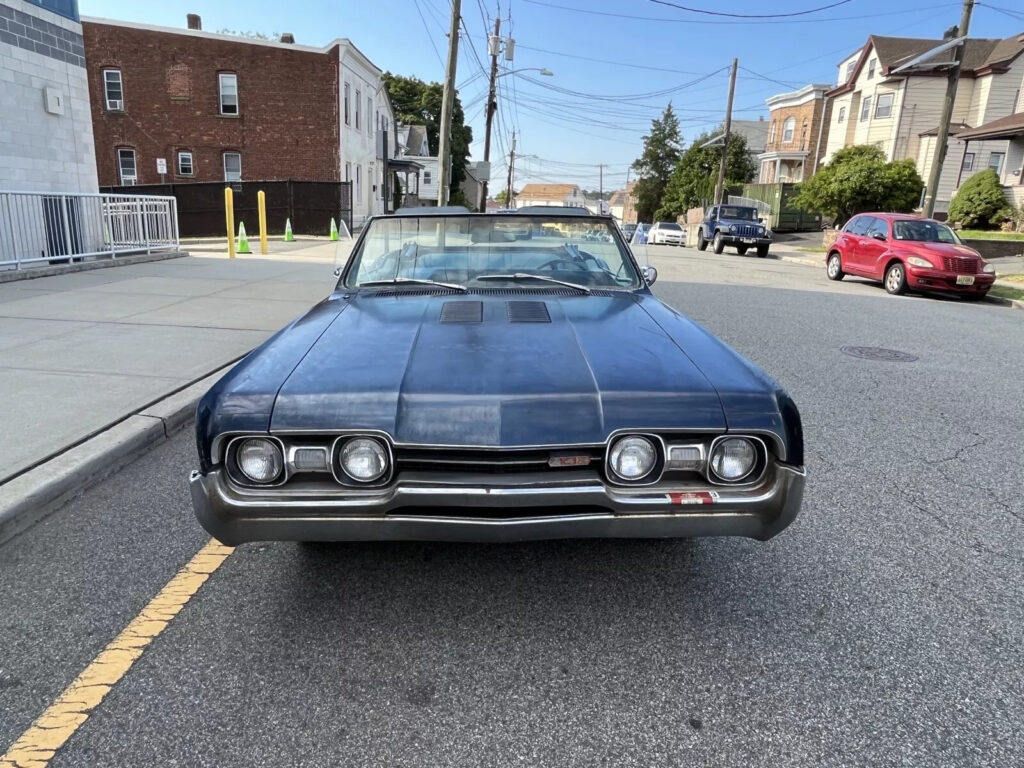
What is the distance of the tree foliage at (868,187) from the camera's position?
90.5 feet

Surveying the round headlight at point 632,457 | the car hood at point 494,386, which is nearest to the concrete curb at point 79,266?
the car hood at point 494,386

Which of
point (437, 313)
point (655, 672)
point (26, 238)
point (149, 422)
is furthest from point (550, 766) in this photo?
point (26, 238)

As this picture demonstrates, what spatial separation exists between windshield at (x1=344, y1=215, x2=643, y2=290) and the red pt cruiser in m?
11.3

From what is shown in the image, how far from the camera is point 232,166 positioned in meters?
30.4

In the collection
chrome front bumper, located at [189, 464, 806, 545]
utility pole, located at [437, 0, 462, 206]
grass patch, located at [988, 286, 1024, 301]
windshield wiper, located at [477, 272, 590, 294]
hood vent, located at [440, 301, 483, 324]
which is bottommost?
grass patch, located at [988, 286, 1024, 301]

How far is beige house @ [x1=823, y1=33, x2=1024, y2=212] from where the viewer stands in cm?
3331

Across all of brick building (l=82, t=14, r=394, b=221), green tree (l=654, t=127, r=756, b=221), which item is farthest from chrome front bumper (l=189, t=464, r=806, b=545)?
green tree (l=654, t=127, r=756, b=221)

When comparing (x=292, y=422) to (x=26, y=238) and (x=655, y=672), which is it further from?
(x=26, y=238)

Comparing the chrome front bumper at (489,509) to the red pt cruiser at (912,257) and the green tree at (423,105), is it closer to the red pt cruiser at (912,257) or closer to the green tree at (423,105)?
the red pt cruiser at (912,257)

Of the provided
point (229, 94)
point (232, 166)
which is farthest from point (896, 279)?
point (229, 94)

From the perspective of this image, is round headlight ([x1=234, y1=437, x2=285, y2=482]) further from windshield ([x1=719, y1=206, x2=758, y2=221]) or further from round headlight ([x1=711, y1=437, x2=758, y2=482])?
windshield ([x1=719, y1=206, x2=758, y2=221])

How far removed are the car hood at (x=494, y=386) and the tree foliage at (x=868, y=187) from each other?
28989 millimetres

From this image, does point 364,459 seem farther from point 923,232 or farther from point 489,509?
point 923,232

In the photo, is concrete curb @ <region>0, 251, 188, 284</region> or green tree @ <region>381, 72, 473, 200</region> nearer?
concrete curb @ <region>0, 251, 188, 284</region>
